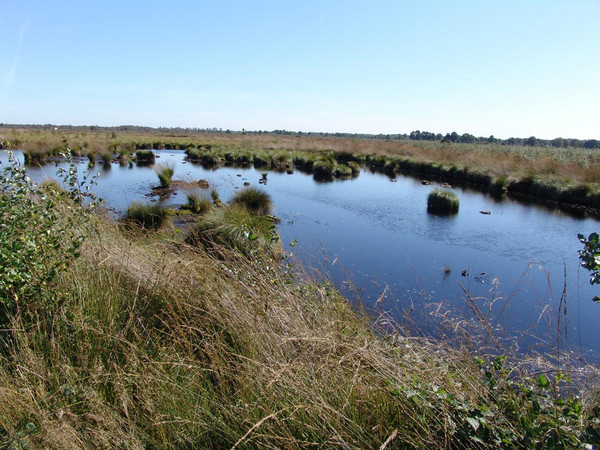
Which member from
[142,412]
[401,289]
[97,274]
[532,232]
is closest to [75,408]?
[142,412]

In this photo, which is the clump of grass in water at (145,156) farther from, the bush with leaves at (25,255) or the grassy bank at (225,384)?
the grassy bank at (225,384)

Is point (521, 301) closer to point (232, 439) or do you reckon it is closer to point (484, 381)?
point (484, 381)

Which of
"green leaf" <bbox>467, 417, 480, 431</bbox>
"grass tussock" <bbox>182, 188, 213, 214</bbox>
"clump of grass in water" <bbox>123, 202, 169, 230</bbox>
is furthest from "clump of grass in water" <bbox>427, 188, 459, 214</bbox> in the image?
"green leaf" <bbox>467, 417, 480, 431</bbox>

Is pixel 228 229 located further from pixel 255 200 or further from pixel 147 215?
pixel 255 200

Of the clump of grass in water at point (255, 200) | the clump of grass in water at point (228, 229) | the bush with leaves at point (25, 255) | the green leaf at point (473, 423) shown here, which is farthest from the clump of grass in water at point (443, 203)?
the green leaf at point (473, 423)

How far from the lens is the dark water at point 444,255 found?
21.0 feet

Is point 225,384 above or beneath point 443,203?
above

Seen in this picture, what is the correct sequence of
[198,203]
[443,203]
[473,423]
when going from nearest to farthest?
[473,423]
[198,203]
[443,203]

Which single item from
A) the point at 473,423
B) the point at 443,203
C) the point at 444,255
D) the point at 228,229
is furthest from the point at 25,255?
the point at 443,203

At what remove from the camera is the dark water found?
6.41 m

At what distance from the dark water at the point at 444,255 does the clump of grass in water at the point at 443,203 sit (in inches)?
17.5

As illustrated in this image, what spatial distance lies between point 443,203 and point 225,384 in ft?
52.8

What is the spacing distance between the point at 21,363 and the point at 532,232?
15.0 m

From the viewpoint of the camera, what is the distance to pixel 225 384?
230 cm
